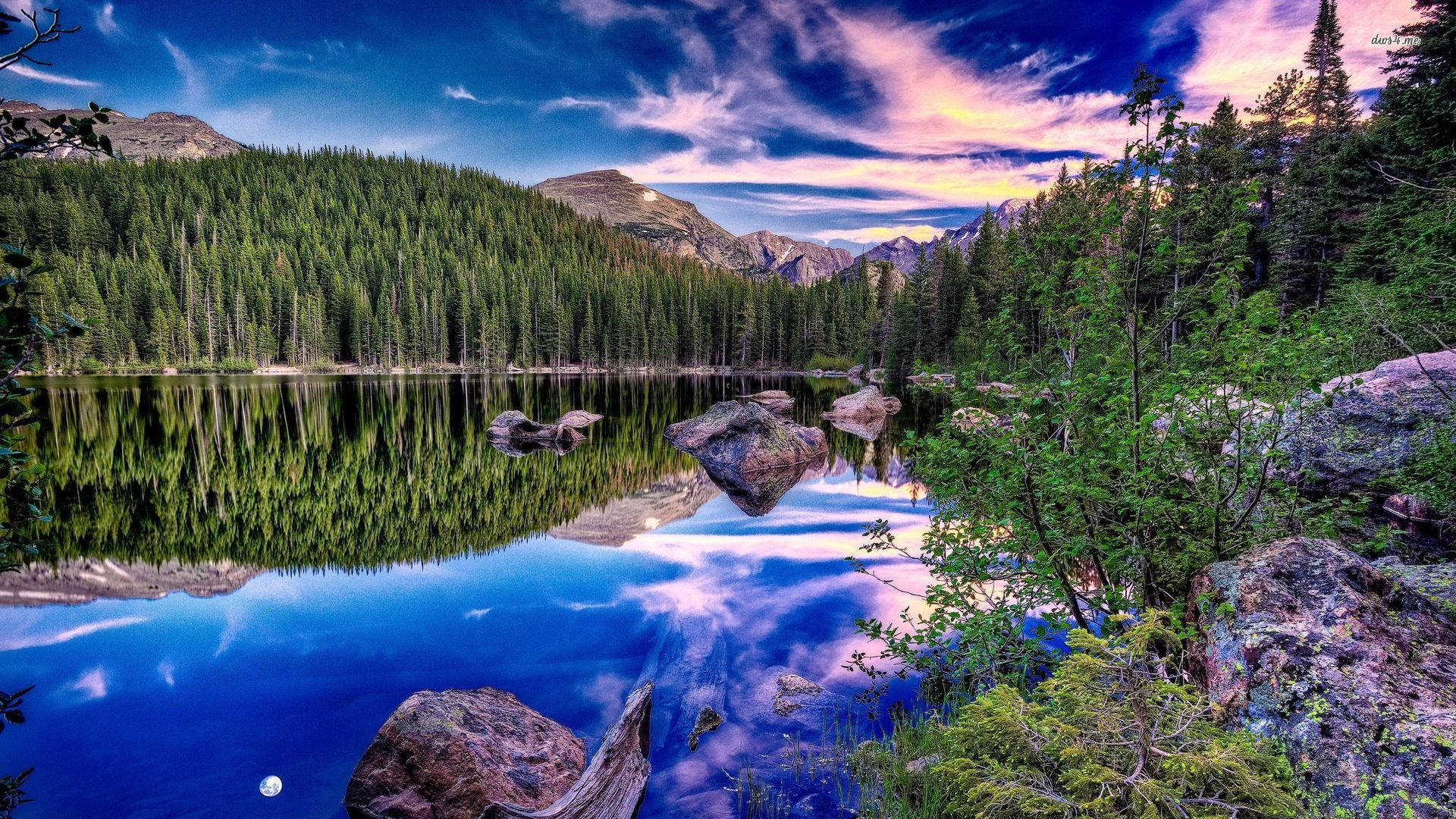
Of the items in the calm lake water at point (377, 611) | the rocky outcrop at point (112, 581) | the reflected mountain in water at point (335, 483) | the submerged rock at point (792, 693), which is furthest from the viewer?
the reflected mountain in water at point (335, 483)

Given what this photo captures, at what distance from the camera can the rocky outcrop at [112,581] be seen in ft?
30.2

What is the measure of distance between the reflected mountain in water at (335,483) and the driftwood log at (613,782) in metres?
7.63

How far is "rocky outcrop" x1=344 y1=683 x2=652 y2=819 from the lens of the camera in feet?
15.3

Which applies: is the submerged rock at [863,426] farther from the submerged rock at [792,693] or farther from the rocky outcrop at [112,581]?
the rocky outcrop at [112,581]

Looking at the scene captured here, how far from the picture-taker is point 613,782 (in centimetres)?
471

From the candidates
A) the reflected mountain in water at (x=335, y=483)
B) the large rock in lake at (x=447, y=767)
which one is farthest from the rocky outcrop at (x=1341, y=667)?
the reflected mountain in water at (x=335, y=483)

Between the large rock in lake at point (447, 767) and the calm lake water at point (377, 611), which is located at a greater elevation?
the large rock in lake at point (447, 767)

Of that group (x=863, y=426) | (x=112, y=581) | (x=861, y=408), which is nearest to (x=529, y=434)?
(x=112, y=581)


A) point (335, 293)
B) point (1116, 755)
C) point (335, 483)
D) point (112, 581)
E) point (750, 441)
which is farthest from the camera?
point (335, 293)

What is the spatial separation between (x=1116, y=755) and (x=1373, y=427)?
6.38m

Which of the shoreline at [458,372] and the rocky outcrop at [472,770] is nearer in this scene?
the rocky outcrop at [472,770]

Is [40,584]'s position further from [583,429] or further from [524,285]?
[524,285]

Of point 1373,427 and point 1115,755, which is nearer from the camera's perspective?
point 1115,755

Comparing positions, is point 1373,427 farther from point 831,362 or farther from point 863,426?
point 831,362
